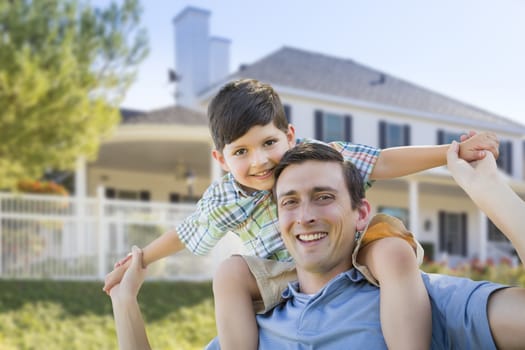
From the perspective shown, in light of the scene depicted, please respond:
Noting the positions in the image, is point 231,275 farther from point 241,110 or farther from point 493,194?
point 493,194

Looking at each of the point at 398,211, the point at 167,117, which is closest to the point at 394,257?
the point at 167,117

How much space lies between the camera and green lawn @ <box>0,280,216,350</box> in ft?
28.9

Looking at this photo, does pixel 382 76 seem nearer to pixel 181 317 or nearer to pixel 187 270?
pixel 187 270

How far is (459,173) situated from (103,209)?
1038 centimetres

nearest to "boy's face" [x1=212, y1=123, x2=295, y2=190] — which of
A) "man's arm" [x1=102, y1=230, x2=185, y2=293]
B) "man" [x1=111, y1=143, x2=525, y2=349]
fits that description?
"man" [x1=111, y1=143, x2=525, y2=349]

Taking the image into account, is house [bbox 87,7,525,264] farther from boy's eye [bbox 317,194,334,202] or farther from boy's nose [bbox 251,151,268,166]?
boy's eye [bbox 317,194,334,202]

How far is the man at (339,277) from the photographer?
1.84 meters

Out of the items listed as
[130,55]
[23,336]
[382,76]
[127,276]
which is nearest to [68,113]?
[130,55]

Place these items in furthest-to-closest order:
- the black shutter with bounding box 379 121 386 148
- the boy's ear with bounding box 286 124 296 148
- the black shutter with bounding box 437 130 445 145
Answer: the black shutter with bounding box 437 130 445 145
the black shutter with bounding box 379 121 386 148
the boy's ear with bounding box 286 124 296 148

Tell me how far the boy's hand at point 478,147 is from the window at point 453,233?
22638mm

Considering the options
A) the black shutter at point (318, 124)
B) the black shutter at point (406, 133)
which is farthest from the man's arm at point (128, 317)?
the black shutter at point (406, 133)

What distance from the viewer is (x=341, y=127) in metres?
20.3

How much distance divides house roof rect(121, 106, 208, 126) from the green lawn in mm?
4329

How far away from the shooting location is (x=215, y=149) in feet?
8.93
